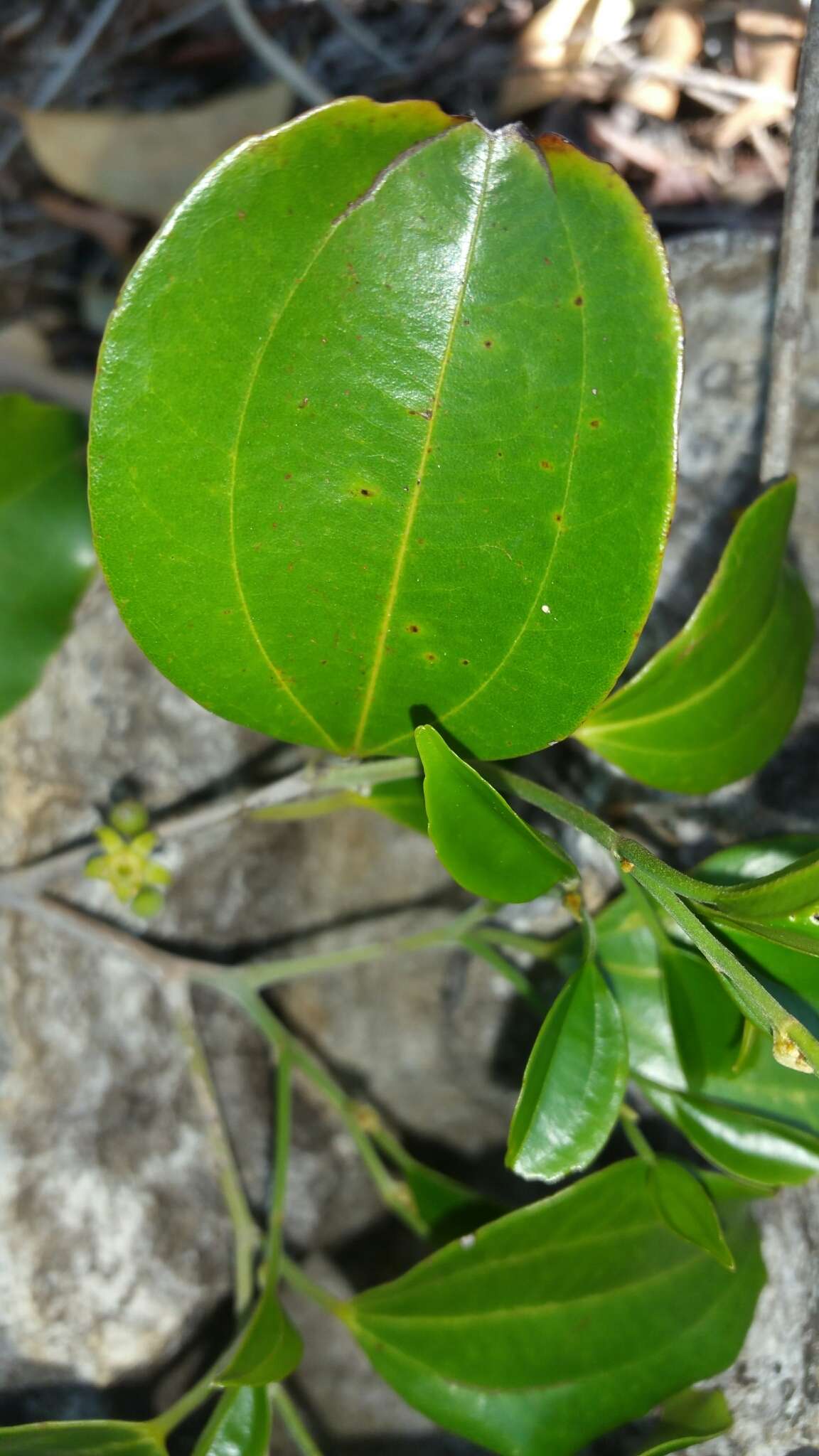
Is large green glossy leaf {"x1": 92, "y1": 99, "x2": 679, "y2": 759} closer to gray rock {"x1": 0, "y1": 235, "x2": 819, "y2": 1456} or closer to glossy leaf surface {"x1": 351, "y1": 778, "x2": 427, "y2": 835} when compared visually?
glossy leaf surface {"x1": 351, "y1": 778, "x2": 427, "y2": 835}

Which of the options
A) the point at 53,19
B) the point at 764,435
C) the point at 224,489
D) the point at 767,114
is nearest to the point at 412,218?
the point at 224,489

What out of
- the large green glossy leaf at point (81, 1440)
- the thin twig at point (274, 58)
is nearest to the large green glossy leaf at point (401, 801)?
the large green glossy leaf at point (81, 1440)

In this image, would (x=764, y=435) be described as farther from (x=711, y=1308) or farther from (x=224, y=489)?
(x=711, y=1308)

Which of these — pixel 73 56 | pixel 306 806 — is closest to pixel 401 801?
pixel 306 806

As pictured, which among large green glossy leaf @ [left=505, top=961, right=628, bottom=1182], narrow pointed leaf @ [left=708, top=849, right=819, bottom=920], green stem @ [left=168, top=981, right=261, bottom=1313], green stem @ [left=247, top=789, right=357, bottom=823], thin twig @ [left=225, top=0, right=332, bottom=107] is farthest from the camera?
thin twig @ [left=225, top=0, right=332, bottom=107]

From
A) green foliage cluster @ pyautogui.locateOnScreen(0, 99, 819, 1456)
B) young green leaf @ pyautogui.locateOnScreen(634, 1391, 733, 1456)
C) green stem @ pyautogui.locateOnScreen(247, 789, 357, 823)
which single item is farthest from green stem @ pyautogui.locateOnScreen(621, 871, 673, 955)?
young green leaf @ pyautogui.locateOnScreen(634, 1391, 733, 1456)

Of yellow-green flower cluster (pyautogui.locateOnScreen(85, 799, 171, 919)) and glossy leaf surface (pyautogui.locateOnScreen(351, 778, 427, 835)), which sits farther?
yellow-green flower cluster (pyautogui.locateOnScreen(85, 799, 171, 919))
